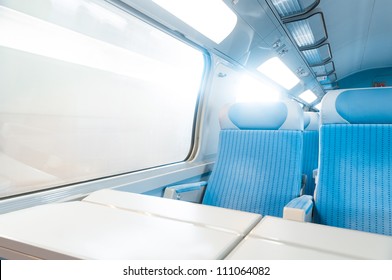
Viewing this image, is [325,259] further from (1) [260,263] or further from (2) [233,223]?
(2) [233,223]

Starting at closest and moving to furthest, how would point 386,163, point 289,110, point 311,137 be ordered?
1. point 386,163
2. point 289,110
3. point 311,137

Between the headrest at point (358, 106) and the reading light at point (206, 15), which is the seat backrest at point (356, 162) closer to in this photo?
the headrest at point (358, 106)

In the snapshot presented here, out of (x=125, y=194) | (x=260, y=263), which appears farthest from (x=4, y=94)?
(x=260, y=263)

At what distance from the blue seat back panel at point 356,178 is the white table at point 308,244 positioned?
2.32 ft

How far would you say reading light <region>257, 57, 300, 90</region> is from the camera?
12.2 feet

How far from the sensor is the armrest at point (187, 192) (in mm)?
1844

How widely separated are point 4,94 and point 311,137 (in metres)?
2.69

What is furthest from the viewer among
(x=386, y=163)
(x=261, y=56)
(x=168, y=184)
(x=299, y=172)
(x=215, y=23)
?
(x=261, y=56)

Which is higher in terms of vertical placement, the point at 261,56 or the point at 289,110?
the point at 261,56

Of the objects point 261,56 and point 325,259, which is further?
point 261,56

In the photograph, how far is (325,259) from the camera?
2.36 feet

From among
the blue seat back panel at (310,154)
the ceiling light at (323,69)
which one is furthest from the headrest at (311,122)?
the ceiling light at (323,69)

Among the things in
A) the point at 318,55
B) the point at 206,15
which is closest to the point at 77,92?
the point at 206,15

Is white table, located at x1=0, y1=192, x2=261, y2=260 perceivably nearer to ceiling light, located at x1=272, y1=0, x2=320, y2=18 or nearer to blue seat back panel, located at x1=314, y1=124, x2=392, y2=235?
blue seat back panel, located at x1=314, y1=124, x2=392, y2=235
